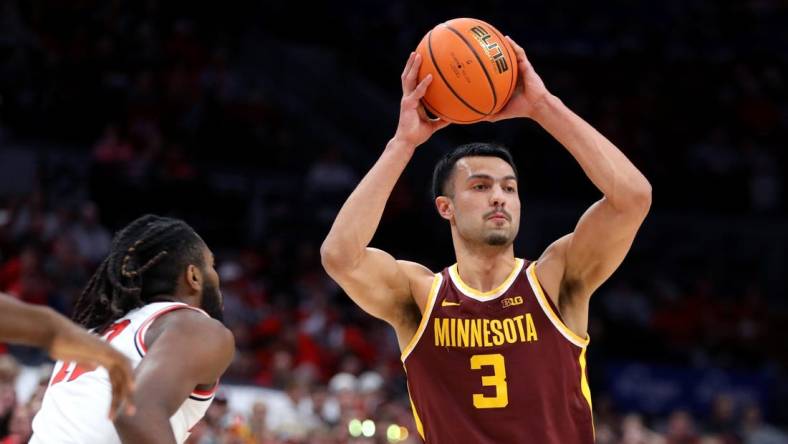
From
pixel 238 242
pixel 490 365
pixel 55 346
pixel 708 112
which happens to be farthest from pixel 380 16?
pixel 55 346

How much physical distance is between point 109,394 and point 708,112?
1726 cm

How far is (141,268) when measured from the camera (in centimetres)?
428

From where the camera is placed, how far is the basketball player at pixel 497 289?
496 centimetres

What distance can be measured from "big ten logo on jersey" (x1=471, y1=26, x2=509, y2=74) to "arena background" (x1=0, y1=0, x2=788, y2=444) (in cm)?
436

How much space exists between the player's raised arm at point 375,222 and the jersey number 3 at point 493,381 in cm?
50

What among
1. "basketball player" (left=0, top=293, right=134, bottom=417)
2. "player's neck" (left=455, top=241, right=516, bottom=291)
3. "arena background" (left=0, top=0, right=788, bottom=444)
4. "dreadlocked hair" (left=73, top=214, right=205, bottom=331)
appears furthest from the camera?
"arena background" (left=0, top=0, right=788, bottom=444)

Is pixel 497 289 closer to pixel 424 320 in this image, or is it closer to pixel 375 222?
pixel 424 320

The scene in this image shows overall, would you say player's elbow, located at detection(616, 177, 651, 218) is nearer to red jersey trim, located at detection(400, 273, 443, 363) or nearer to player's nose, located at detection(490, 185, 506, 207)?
player's nose, located at detection(490, 185, 506, 207)

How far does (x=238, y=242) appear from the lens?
49.6 ft

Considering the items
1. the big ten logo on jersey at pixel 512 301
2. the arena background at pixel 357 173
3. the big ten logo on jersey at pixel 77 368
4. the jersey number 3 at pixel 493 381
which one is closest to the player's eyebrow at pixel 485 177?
the big ten logo on jersey at pixel 512 301

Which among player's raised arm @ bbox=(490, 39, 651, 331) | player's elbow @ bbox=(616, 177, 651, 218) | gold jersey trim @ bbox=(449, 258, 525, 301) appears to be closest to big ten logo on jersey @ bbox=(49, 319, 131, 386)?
gold jersey trim @ bbox=(449, 258, 525, 301)

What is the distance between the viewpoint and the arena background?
41.4 ft

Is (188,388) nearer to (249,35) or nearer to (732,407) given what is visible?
(732,407)

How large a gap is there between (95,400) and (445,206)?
83.5 inches
